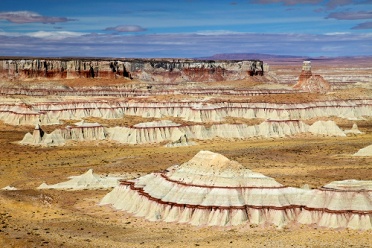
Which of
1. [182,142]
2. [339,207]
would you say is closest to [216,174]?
[339,207]

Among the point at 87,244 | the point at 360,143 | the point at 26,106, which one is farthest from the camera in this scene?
the point at 26,106

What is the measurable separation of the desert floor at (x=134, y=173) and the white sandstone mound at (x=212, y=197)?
1.08m

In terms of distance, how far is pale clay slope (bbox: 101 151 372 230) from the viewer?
42125 mm

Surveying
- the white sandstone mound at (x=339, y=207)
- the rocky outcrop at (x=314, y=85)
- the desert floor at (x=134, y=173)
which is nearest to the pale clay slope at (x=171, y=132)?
the desert floor at (x=134, y=173)

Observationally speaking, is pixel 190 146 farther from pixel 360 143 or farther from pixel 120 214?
pixel 120 214

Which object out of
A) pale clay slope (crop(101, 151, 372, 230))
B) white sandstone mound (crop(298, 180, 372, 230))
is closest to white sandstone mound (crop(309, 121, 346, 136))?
pale clay slope (crop(101, 151, 372, 230))

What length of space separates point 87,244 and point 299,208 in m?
14.3

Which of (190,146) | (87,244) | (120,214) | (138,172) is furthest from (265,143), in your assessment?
(87,244)

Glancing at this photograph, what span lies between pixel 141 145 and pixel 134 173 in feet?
90.5

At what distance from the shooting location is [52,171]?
69562 mm

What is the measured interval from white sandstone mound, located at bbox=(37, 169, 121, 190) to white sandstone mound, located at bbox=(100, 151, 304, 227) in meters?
9.09

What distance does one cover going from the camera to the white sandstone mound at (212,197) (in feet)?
140

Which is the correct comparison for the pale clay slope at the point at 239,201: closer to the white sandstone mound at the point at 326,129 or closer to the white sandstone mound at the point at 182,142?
the white sandstone mound at the point at 182,142

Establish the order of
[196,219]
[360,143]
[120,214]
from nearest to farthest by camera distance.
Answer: [196,219]
[120,214]
[360,143]
